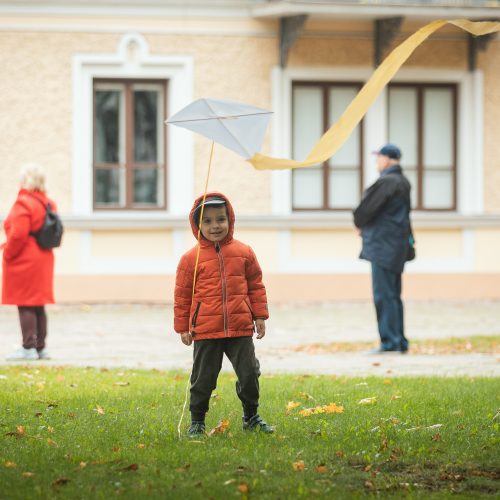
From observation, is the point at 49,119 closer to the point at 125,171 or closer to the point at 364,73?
the point at 125,171

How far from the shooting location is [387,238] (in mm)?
12531

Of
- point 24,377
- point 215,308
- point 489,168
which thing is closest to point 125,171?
point 489,168

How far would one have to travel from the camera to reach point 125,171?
766 inches

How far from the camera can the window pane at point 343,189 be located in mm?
19969

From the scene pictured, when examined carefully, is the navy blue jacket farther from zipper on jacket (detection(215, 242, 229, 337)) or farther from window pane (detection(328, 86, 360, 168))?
window pane (detection(328, 86, 360, 168))

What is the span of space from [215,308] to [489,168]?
1357 cm

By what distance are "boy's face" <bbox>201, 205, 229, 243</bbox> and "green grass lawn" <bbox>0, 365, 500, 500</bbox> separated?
1160 millimetres

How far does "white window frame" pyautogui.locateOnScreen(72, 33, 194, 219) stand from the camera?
744 inches

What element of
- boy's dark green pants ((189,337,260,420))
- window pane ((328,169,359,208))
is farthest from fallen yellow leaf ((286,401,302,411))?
window pane ((328,169,359,208))

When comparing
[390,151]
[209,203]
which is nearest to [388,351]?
[390,151]

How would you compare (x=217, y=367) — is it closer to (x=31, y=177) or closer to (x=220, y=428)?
(x=220, y=428)

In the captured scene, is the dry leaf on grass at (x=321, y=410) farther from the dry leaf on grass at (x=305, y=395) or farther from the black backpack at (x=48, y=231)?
the black backpack at (x=48, y=231)

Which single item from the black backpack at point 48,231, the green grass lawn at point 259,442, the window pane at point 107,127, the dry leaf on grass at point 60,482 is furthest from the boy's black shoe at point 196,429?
the window pane at point 107,127

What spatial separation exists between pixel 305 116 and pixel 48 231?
27.9 ft
